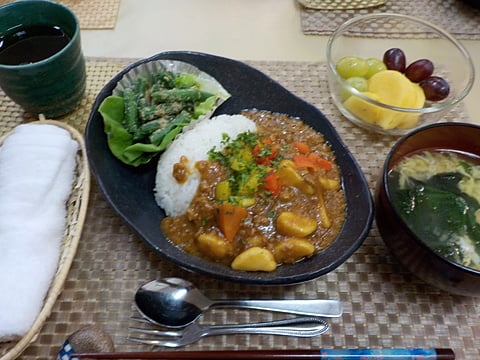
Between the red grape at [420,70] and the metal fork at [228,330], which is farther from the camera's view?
the red grape at [420,70]

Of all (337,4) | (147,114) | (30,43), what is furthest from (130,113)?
(337,4)

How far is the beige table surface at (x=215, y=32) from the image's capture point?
1.93m

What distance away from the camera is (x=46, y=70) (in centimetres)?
143

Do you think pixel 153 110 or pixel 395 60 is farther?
pixel 395 60

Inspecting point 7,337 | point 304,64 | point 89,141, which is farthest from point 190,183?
point 304,64

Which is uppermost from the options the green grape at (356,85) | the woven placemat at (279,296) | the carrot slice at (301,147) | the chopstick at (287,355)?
the green grape at (356,85)

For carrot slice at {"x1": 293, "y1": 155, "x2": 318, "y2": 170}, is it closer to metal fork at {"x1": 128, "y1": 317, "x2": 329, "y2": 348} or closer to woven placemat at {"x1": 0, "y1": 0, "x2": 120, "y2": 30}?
metal fork at {"x1": 128, "y1": 317, "x2": 329, "y2": 348}

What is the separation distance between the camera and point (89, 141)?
1.37 meters

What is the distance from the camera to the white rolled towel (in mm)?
1088

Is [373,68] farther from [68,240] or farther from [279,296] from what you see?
[68,240]

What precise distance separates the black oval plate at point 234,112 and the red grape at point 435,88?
0.45 meters

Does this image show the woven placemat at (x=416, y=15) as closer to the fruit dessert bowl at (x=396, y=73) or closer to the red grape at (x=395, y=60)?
the fruit dessert bowl at (x=396, y=73)

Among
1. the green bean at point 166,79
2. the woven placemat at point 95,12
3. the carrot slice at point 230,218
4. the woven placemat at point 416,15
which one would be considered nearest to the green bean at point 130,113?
the green bean at point 166,79

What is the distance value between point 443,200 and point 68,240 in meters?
1.03
